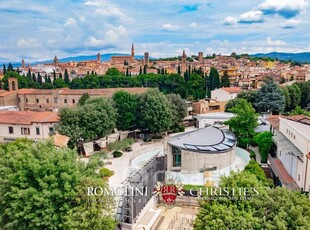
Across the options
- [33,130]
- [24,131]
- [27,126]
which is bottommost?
[24,131]

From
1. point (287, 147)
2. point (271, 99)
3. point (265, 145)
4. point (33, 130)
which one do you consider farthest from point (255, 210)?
point (271, 99)

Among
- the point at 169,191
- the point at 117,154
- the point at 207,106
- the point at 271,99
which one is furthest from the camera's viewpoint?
the point at 207,106

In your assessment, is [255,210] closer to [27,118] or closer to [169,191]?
[169,191]

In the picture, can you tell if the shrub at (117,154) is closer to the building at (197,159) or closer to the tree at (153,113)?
the tree at (153,113)

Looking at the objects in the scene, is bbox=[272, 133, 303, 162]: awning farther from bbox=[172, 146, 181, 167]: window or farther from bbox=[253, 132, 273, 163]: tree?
bbox=[172, 146, 181, 167]: window

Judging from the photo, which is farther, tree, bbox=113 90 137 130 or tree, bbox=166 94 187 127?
tree, bbox=166 94 187 127

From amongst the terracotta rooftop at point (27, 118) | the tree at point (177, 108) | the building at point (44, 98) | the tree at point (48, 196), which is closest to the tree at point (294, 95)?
the tree at point (177, 108)

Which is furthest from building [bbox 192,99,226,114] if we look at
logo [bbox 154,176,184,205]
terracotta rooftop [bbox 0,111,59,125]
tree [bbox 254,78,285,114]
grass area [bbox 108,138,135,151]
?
logo [bbox 154,176,184,205]
